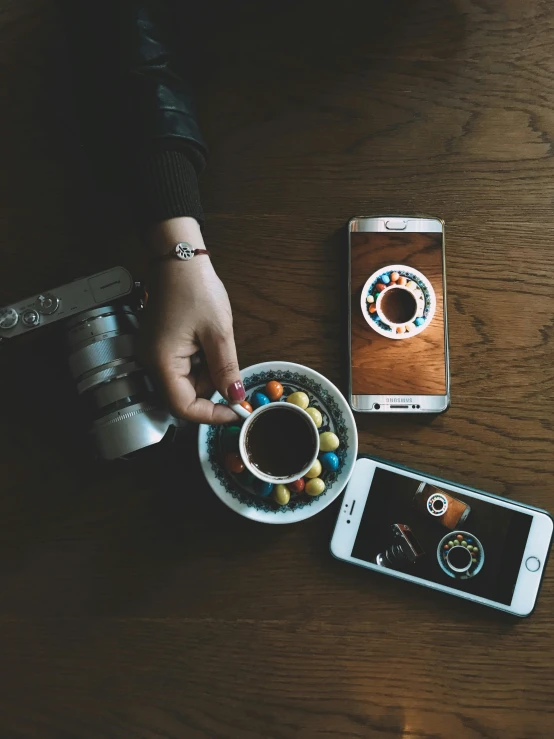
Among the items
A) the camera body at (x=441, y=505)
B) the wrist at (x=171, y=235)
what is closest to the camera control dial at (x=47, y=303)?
the wrist at (x=171, y=235)

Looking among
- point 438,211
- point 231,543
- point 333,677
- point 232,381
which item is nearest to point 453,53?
point 438,211

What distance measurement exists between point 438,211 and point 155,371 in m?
0.41

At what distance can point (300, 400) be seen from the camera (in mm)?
684

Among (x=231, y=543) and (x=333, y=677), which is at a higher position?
(x=231, y=543)

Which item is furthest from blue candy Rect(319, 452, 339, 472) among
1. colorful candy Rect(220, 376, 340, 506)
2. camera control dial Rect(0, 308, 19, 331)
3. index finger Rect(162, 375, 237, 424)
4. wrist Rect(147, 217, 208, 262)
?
camera control dial Rect(0, 308, 19, 331)

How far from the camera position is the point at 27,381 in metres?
Answer: 0.74

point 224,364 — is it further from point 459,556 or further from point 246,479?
point 459,556

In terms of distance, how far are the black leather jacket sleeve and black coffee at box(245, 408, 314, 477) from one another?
25cm

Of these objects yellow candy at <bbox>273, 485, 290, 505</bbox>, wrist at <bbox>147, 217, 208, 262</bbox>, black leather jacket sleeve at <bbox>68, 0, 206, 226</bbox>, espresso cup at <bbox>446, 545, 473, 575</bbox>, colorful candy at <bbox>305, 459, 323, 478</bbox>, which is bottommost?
espresso cup at <bbox>446, 545, 473, 575</bbox>

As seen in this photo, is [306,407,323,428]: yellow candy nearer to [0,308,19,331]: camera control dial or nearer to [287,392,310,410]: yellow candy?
[287,392,310,410]: yellow candy

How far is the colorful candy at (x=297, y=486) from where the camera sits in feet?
2.20

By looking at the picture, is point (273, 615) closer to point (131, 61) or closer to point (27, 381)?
point (27, 381)

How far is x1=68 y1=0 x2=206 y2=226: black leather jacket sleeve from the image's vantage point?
606mm

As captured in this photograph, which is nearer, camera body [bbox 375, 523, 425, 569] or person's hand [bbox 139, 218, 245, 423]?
person's hand [bbox 139, 218, 245, 423]
